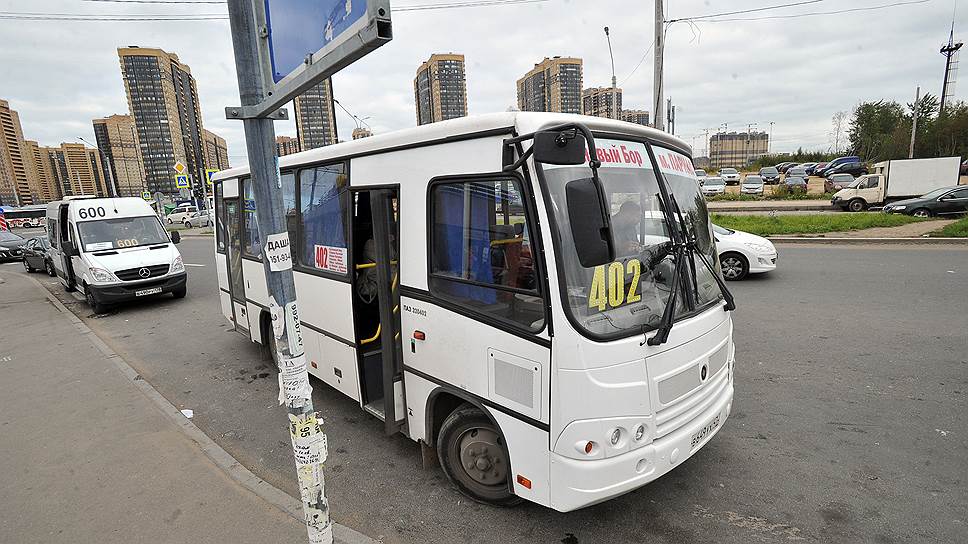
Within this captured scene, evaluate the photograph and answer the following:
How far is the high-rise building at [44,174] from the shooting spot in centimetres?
7412

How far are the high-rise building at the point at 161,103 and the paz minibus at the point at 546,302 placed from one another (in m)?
34.5

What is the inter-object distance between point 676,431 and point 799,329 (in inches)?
198

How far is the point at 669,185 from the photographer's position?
3.29 metres

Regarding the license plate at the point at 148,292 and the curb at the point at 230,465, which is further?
the license plate at the point at 148,292

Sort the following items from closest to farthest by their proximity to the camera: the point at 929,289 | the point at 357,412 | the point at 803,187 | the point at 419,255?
the point at 419,255
the point at 357,412
the point at 929,289
the point at 803,187

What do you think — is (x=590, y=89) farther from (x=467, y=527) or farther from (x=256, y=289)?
(x=467, y=527)

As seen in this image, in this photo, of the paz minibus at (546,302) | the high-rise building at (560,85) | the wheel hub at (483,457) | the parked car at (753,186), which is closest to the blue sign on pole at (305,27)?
the paz minibus at (546,302)

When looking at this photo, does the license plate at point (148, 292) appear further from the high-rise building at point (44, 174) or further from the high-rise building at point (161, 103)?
the high-rise building at point (44, 174)

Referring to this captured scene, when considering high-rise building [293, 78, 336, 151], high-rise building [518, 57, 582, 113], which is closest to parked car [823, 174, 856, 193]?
high-rise building [518, 57, 582, 113]

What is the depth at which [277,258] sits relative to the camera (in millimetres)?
2096

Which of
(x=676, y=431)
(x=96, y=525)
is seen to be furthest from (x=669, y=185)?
(x=96, y=525)

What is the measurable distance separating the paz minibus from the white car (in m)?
7.14

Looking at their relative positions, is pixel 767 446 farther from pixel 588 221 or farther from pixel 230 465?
pixel 230 465

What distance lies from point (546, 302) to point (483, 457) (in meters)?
1.32
